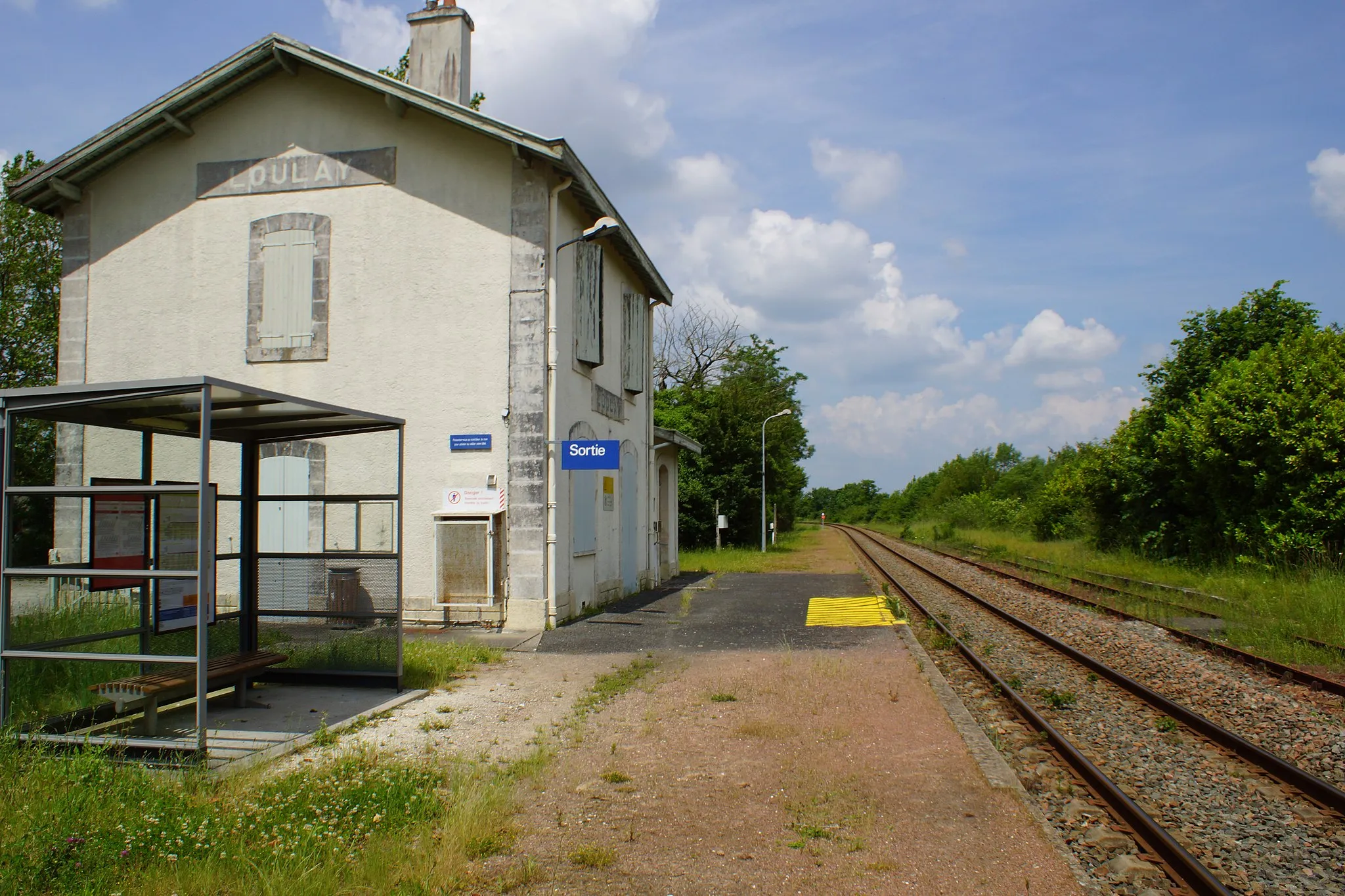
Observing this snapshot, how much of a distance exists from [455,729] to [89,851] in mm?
3211

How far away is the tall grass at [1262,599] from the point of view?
35.9 feet

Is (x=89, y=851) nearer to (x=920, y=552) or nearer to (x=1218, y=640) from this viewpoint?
(x=1218, y=640)

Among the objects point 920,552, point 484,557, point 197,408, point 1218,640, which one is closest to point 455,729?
point 197,408

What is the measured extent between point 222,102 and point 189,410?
30.1 ft

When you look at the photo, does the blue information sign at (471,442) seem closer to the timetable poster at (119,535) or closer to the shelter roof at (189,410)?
the shelter roof at (189,410)

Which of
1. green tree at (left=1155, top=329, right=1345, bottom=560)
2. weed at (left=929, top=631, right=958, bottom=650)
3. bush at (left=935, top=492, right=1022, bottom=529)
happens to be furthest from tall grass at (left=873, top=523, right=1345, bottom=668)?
bush at (left=935, top=492, right=1022, bottom=529)

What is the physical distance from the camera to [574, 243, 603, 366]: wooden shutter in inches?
560

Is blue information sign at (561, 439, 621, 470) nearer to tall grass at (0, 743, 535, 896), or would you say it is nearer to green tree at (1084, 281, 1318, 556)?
tall grass at (0, 743, 535, 896)

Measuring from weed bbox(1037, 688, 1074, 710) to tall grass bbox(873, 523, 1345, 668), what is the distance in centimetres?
313

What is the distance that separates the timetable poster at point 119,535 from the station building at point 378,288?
5108mm

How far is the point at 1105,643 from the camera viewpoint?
11.9 m

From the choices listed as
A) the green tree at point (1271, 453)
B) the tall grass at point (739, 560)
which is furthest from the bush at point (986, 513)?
the green tree at point (1271, 453)

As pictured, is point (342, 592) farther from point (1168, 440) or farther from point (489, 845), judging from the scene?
point (1168, 440)

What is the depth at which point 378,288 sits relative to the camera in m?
13.6
